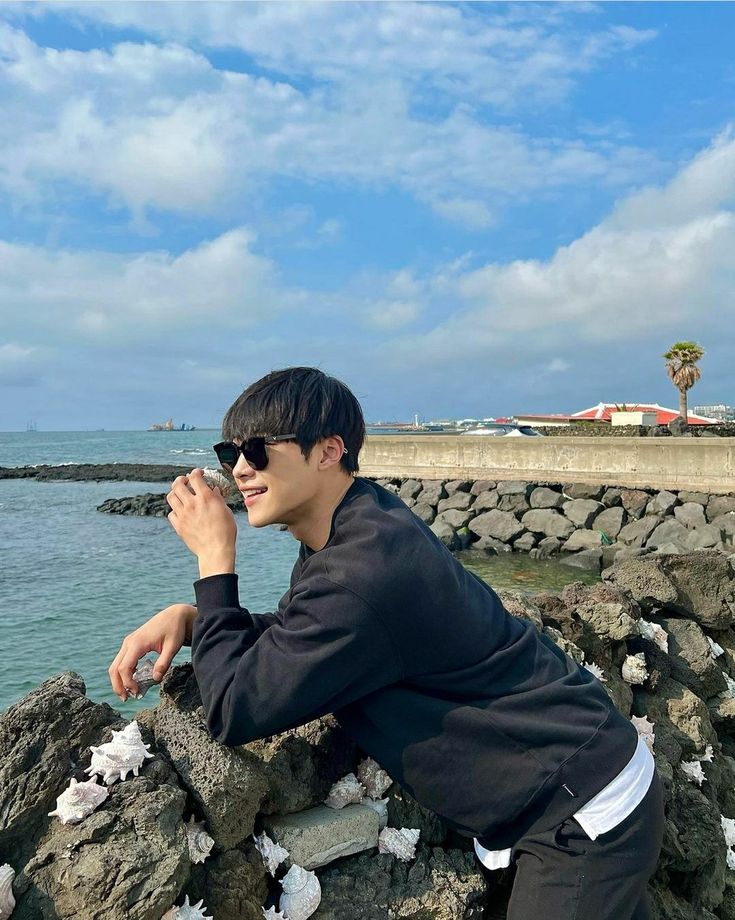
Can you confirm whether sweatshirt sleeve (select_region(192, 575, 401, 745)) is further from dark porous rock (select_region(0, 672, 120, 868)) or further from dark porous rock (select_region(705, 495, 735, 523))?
dark porous rock (select_region(705, 495, 735, 523))

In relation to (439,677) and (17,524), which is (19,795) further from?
(17,524)

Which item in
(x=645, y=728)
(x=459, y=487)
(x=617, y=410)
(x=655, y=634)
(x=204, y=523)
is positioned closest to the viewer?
(x=204, y=523)

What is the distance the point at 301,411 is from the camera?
208 centimetres

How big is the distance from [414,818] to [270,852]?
507mm

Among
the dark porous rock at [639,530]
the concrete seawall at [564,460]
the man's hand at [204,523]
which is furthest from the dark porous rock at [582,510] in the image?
the man's hand at [204,523]

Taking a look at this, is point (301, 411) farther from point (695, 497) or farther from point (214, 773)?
point (695, 497)

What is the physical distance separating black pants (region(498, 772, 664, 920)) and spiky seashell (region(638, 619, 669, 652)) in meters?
2.48

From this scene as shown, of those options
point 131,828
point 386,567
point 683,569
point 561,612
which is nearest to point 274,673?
point 386,567

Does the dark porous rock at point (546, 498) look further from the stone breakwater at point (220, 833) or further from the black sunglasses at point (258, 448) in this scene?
the black sunglasses at point (258, 448)

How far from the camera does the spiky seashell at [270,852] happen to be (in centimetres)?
232

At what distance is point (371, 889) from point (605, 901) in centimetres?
82

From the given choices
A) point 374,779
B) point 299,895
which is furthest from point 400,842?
point 299,895

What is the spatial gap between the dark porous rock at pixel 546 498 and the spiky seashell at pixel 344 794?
1839 centimetres

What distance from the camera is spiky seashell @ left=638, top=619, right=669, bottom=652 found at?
4.31 metres
